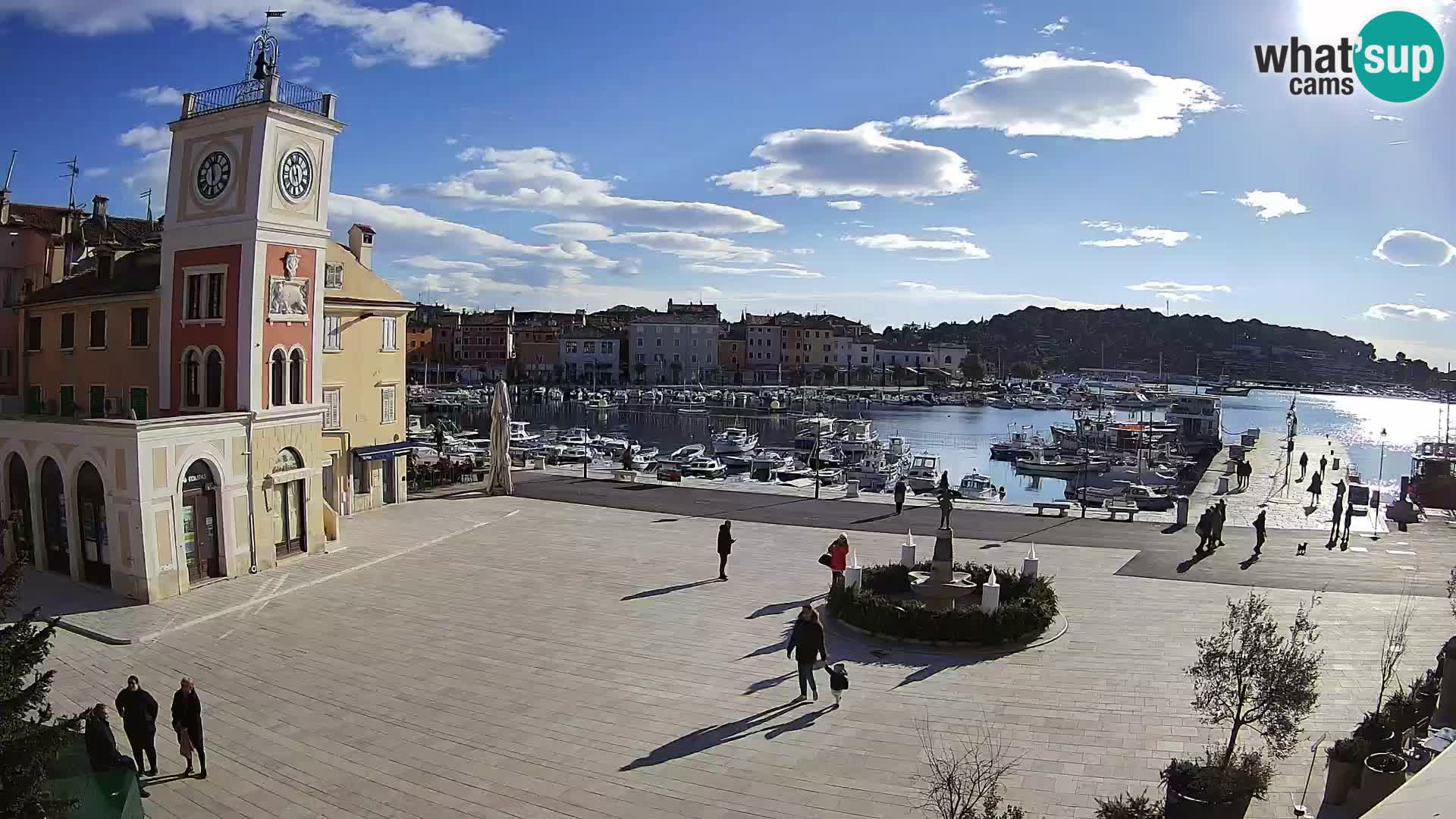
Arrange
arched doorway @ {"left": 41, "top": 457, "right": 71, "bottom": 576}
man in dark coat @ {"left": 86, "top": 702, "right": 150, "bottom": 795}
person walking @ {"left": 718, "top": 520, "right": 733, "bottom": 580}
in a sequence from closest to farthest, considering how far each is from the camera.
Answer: man in dark coat @ {"left": 86, "top": 702, "right": 150, "bottom": 795}
arched doorway @ {"left": 41, "top": 457, "right": 71, "bottom": 576}
person walking @ {"left": 718, "top": 520, "right": 733, "bottom": 580}

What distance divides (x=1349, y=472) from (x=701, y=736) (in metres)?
41.7

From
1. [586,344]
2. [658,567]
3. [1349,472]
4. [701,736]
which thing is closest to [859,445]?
[1349,472]

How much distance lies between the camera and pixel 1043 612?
1507cm

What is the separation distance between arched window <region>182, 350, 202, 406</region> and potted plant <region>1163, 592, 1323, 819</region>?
68.6ft

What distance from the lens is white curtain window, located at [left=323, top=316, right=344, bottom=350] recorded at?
26.8m

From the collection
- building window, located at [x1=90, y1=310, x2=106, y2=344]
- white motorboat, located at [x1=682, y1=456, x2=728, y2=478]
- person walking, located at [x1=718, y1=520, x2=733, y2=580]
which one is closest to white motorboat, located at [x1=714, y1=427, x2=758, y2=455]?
white motorboat, located at [x1=682, y1=456, x2=728, y2=478]

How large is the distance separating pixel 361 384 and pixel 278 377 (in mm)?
7539

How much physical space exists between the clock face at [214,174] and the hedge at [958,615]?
646 inches

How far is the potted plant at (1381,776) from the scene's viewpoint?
8.58 metres

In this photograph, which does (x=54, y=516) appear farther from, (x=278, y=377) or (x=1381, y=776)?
(x=1381, y=776)

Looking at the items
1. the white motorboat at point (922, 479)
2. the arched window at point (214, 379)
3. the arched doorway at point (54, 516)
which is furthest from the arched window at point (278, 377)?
the white motorboat at point (922, 479)

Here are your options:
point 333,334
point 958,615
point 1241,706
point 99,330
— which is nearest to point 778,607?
point 958,615

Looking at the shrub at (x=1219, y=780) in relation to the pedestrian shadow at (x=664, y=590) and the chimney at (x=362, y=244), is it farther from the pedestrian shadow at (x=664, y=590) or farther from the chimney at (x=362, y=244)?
the chimney at (x=362, y=244)

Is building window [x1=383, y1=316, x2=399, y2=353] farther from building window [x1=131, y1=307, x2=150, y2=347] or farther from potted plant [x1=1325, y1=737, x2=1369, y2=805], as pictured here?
potted plant [x1=1325, y1=737, x2=1369, y2=805]
